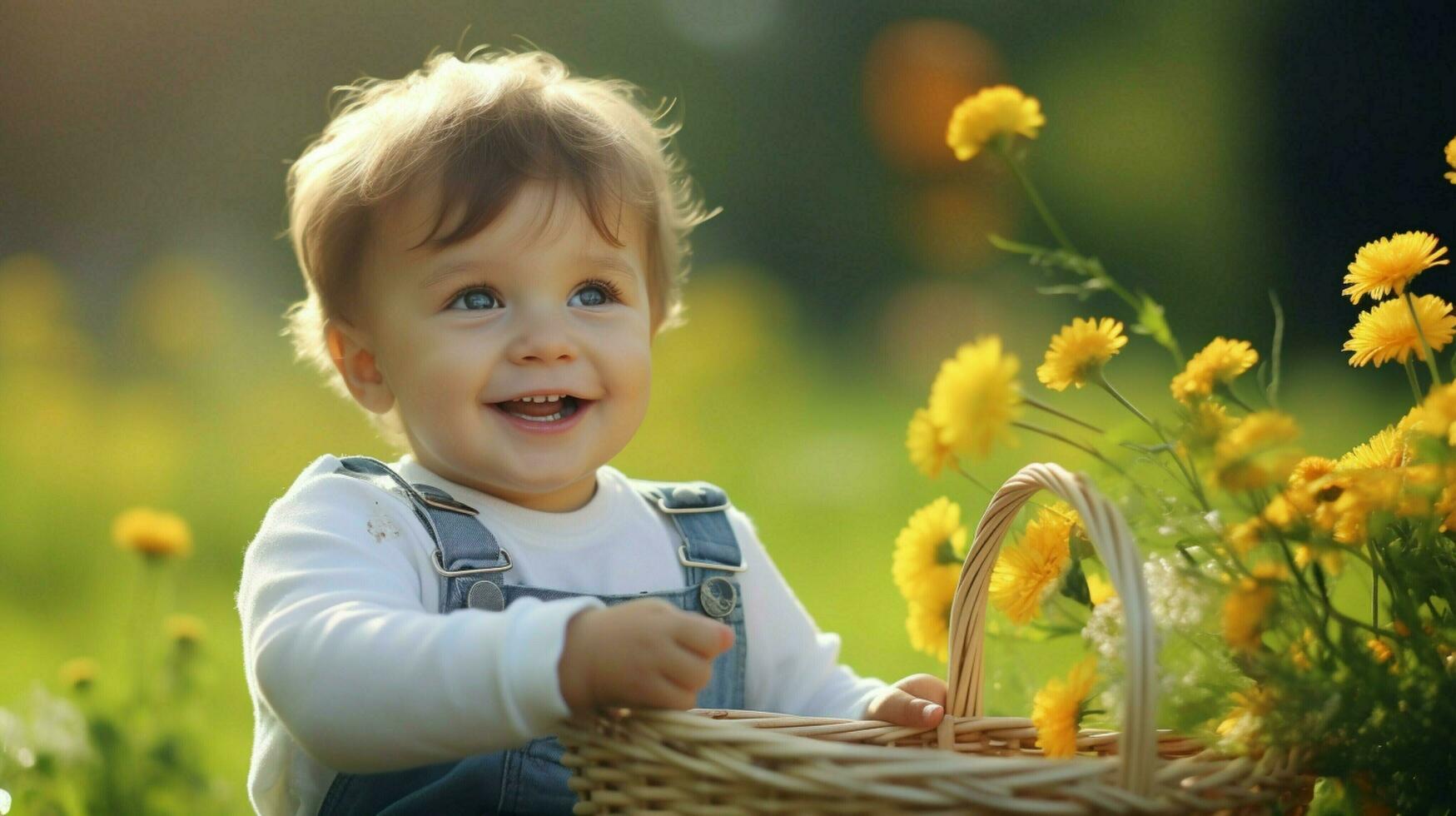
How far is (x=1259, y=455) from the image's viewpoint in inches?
34.6

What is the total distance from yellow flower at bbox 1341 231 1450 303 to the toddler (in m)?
0.51

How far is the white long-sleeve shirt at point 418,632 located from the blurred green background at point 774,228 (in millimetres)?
878

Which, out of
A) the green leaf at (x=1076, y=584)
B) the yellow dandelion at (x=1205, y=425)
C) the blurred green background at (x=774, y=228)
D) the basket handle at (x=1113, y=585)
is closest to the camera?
the basket handle at (x=1113, y=585)

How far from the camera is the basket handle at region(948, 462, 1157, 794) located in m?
0.82

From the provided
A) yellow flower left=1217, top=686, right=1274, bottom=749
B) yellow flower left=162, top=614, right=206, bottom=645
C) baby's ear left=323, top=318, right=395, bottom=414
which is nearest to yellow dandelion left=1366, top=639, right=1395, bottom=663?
yellow flower left=1217, top=686, right=1274, bottom=749

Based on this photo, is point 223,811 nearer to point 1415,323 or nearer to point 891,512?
point 1415,323

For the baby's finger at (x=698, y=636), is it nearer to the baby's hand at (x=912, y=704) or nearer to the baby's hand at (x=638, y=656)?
the baby's hand at (x=638, y=656)

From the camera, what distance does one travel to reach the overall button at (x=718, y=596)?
4.53ft

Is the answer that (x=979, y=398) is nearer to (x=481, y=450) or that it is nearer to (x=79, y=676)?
(x=481, y=450)

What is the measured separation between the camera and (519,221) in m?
1.28

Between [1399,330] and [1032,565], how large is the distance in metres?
0.34

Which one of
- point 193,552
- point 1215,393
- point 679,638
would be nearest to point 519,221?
point 679,638

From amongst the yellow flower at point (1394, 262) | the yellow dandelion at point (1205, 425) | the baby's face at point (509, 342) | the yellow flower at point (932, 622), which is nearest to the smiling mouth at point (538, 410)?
the baby's face at point (509, 342)

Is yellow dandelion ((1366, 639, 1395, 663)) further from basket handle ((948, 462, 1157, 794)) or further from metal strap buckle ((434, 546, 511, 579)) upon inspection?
metal strap buckle ((434, 546, 511, 579))
